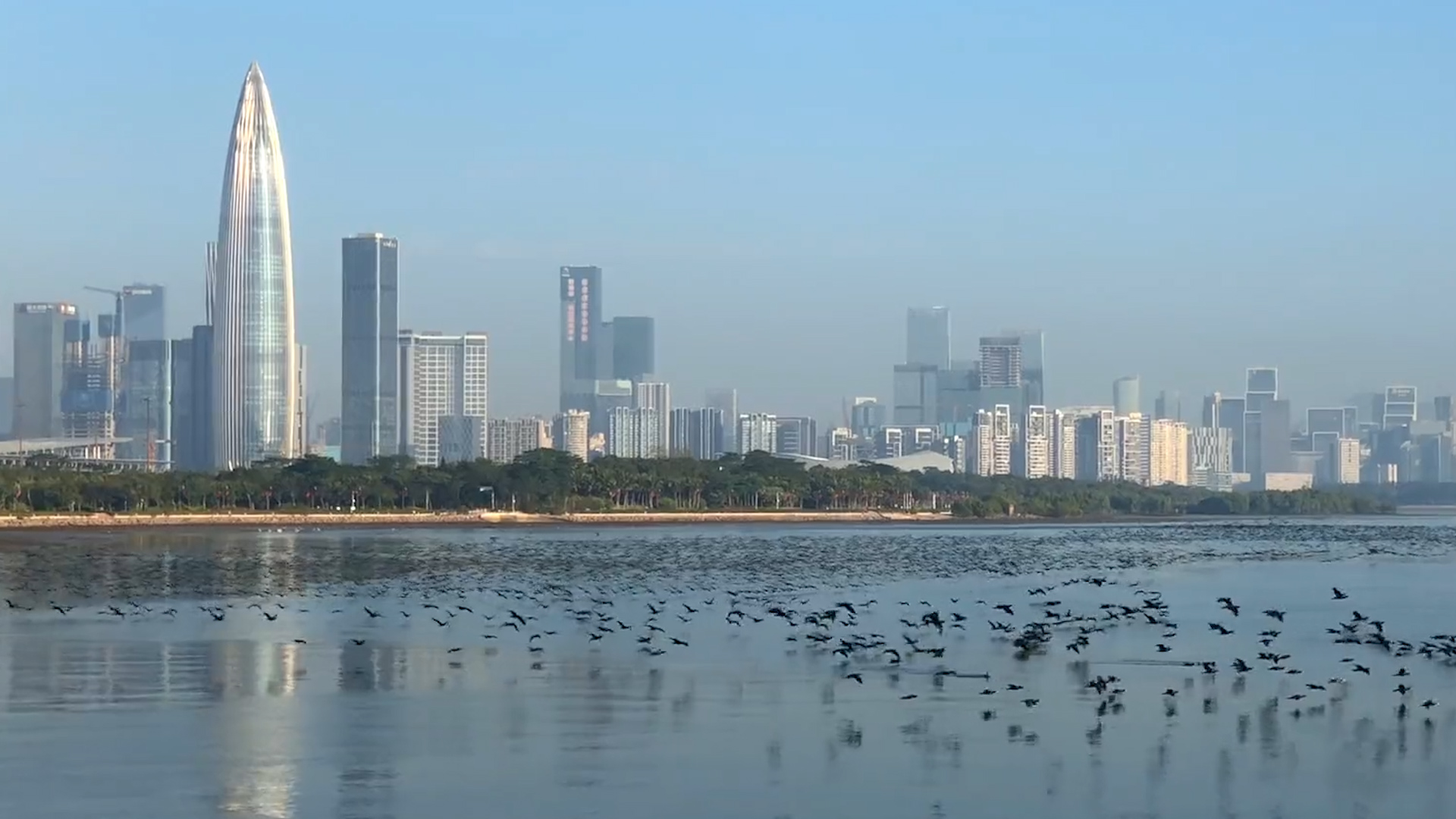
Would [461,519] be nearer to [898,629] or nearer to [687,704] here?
[898,629]

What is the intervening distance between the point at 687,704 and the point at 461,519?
99.0 m

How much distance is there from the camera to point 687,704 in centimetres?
2700

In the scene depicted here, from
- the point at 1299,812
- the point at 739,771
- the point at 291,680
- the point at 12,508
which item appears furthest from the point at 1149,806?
the point at 12,508

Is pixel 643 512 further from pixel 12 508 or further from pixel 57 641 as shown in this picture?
pixel 57 641

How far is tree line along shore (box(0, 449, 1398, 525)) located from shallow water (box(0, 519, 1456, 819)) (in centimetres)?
7169

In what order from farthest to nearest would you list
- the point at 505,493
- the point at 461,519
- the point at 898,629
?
the point at 505,493, the point at 461,519, the point at 898,629

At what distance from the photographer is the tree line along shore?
12306 centimetres

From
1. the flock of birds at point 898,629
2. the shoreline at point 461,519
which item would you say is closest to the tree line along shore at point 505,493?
the shoreline at point 461,519

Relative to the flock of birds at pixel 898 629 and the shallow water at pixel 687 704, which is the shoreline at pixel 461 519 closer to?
the shallow water at pixel 687 704

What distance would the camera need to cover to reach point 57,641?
1383 inches

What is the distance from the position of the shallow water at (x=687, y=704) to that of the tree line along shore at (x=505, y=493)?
71.7 m

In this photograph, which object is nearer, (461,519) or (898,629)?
(898,629)

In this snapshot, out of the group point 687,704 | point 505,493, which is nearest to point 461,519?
point 505,493

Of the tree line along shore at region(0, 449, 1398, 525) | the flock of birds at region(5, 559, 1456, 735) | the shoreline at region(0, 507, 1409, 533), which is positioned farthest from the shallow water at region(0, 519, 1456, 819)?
the tree line along shore at region(0, 449, 1398, 525)
